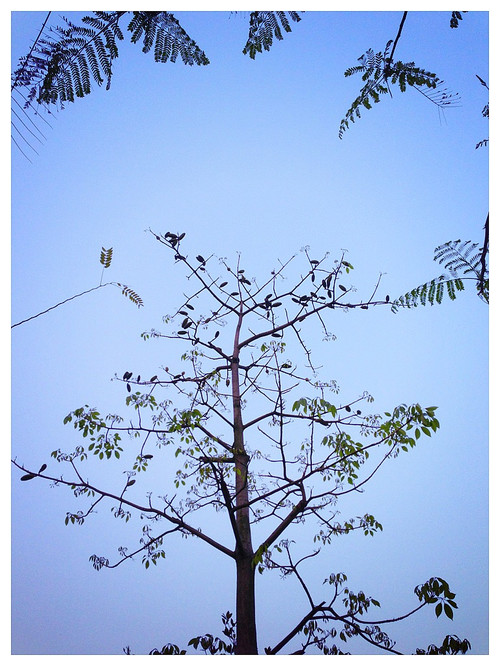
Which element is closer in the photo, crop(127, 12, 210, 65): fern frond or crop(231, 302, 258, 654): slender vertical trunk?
crop(127, 12, 210, 65): fern frond

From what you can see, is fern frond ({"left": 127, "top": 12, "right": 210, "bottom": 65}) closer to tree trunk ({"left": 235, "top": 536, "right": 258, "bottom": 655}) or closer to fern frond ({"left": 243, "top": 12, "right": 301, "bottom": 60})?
fern frond ({"left": 243, "top": 12, "right": 301, "bottom": 60})

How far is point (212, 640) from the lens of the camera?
10.0ft

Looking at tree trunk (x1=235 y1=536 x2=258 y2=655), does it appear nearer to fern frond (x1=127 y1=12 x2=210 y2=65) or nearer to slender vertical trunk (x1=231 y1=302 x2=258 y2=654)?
slender vertical trunk (x1=231 y1=302 x2=258 y2=654)

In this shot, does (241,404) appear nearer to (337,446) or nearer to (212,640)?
(337,446)

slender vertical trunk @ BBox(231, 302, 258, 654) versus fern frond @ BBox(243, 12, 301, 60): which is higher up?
fern frond @ BBox(243, 12, 301, 60)

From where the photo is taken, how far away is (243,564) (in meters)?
2.80

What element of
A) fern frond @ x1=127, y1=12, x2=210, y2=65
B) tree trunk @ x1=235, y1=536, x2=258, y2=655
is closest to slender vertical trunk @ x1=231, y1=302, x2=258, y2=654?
tree trunk @ x1=235, y1=536, x2=258, y2=655

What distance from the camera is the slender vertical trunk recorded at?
2.62 metres

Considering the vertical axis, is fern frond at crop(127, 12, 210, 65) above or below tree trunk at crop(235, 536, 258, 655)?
above

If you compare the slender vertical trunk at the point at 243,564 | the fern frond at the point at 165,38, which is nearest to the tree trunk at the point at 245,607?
the slender vertical trunk at the point at 243,564

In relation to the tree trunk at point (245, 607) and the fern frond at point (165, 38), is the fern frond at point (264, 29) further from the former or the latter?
the tree trunk at point (245, 607)

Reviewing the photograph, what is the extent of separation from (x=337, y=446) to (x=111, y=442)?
146 cm

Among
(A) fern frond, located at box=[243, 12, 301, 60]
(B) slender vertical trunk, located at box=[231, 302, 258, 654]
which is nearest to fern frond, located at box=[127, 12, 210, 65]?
(A) fern frond, located at box=[243, 12, 301, 60]
